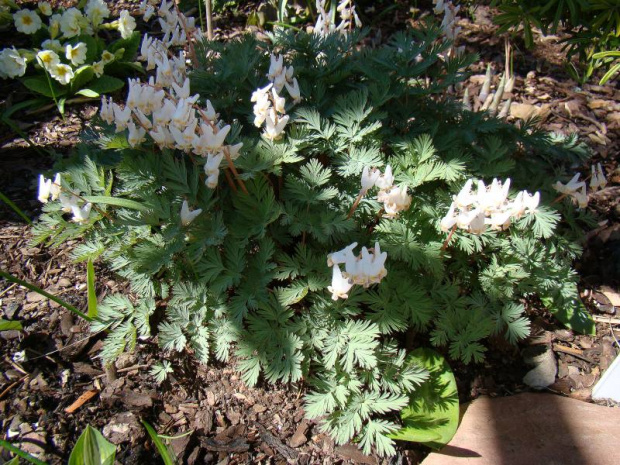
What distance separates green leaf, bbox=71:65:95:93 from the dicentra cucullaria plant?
55.9 inches

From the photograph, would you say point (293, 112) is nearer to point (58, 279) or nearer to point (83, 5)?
point (58, 279)

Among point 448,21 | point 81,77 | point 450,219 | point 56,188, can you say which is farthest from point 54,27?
point 450,219

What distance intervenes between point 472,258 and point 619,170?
71.6 inches

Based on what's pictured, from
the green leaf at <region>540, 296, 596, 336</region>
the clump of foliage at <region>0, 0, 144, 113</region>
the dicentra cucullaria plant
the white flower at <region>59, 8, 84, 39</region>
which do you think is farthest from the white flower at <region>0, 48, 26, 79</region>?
the green leaf at <region>540, 296, 596, 336</region>

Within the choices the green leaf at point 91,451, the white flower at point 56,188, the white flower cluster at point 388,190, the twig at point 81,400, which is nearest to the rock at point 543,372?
the white flower cluster at point 388,190

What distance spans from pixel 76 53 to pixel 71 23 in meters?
0.47

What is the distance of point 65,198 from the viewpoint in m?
2.09

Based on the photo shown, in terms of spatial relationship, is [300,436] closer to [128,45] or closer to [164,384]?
[164,384]

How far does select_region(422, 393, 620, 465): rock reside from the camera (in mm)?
2201

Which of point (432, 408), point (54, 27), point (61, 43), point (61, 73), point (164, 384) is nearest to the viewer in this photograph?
point (432, 408)

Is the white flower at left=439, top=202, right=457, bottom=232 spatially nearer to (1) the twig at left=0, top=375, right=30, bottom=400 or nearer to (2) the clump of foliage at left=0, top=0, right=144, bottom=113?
(1) the twig at left=0, top=375, right=30, bottom=400

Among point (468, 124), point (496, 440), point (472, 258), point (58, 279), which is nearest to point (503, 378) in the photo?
point (496, 440)

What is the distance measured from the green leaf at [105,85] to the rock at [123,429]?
260 centimetres

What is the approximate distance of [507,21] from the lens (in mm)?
2975
